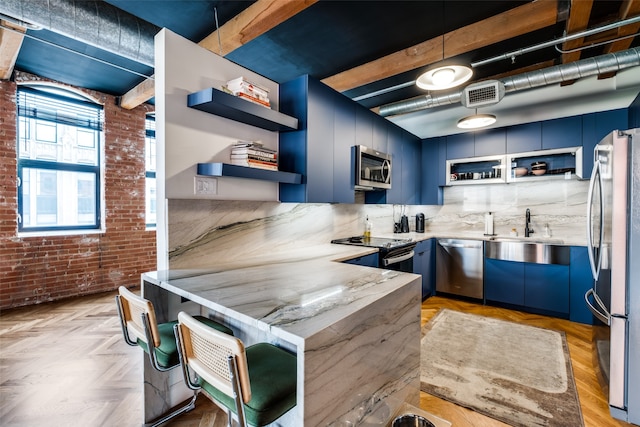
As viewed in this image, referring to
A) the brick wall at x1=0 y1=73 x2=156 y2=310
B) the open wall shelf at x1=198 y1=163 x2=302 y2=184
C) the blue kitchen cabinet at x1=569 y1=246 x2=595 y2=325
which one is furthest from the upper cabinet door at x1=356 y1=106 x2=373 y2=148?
the brick wall at x1=0 y1=73 x2=156 y2=310

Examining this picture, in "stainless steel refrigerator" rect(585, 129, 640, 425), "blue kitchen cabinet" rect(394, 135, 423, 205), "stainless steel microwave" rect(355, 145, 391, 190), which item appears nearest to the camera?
"stainless steel refrigerator" rect(585, 129, 640, 425)

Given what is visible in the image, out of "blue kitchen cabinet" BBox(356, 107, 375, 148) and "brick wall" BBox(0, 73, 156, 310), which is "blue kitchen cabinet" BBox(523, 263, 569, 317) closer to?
"blue kitchen cabinet" BBox(356, 107, 375, 148)

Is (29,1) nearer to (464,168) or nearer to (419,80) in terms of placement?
(419,80)

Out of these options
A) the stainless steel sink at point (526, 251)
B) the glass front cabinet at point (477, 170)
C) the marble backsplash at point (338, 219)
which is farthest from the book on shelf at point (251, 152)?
the glass front cabinet at point (477, 170)

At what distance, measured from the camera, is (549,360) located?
248 centimetres

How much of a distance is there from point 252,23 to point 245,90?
46cm

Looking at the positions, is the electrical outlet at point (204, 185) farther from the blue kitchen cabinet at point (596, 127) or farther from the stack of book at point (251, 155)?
the blue kitchen cabinet at point (596, 127)

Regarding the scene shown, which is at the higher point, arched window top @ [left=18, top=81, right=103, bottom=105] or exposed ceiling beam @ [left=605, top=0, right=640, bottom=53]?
arched window top @ [left=18, top=81, right=103, bottom=105]

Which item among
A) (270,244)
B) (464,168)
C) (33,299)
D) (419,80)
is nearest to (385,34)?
(419,80)

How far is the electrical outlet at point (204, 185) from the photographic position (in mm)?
2047

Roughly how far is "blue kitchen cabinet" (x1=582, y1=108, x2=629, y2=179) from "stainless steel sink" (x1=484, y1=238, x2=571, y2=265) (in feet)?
3.23

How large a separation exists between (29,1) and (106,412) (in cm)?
253

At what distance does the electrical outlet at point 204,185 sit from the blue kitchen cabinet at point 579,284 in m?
3.83

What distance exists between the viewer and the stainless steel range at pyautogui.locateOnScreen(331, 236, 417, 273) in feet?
9.62
